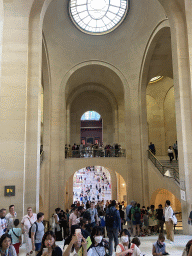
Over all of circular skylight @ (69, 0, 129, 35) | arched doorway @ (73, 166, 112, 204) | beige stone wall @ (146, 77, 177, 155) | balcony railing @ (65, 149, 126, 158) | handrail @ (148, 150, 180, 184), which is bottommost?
arched doorway @ (73, 166, 112, 204)

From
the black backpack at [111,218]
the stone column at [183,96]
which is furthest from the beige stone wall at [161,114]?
the black backpack at [111,218]

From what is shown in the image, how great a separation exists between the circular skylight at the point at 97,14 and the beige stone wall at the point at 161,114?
781 cm

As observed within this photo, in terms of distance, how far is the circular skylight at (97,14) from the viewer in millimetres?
15898

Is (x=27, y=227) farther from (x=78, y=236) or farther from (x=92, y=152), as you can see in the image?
(x=92, y=152)

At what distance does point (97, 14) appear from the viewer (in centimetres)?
1681

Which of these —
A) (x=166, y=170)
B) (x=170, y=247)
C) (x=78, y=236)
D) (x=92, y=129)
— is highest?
(x=92, y=129)

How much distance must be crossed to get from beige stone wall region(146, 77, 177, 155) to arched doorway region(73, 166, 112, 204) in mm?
7134

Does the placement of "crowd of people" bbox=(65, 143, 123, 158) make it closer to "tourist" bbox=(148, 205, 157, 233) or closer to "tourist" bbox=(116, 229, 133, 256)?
"tourist" bbox=(148, 205, 157, 233)

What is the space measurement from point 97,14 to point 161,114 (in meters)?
10.6

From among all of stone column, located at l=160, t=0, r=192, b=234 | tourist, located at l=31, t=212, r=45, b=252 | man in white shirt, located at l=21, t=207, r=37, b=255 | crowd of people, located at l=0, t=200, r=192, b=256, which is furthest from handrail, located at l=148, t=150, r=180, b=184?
tourist, located at l=31, t=212, r=45, b=252

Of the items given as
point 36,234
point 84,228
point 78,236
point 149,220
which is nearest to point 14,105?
point 36,234

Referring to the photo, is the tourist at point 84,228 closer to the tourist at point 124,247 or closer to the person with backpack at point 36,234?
the tourist at point 124,247

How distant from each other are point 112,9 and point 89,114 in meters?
21.9

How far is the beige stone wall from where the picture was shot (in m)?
21.4
